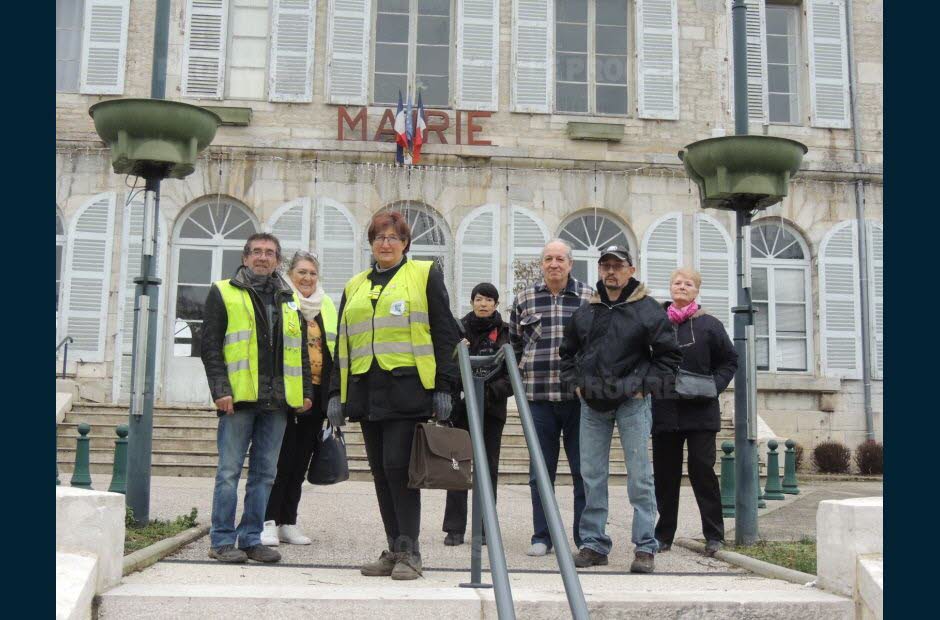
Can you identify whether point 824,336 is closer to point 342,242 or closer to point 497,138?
point 497,138

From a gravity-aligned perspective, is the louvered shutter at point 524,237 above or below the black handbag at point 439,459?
above

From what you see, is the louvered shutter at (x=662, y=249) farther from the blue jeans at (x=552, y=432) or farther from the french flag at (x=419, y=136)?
the blue jeans at (x=552, y=432)

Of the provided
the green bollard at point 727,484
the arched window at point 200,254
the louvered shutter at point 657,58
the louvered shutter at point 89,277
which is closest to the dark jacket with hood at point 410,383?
the green bollard at point 727,484

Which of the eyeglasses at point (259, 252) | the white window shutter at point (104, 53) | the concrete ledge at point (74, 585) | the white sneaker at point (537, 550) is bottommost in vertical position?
the white sneaker at point (537, 550)

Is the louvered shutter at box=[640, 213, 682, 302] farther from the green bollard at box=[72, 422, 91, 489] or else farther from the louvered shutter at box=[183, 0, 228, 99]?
the green bollard at box=[72, 422, 91, 489]

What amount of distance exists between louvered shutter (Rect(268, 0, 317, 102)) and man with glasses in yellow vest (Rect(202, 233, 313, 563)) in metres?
10.6

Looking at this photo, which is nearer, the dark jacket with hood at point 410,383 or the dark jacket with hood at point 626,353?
the dark jacket with hood at point 410,383

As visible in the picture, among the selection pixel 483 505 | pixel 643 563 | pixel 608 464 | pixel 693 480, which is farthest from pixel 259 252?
pixel 693 480

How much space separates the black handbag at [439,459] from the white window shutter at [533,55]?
11683 mm

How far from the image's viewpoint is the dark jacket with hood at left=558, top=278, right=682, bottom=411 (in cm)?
530

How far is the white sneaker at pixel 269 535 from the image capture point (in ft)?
19.0

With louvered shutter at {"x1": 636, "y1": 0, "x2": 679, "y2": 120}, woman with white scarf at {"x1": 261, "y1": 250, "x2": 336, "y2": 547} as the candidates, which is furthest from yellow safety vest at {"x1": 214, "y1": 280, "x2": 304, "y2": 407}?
louvered shutter at {"x1": 636, "y1": 0, "x2": 679, "y2": 120}

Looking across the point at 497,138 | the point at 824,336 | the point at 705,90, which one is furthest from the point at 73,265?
the point at 824,336

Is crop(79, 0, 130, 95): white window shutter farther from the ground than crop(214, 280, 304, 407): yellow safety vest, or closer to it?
farther from the ground
